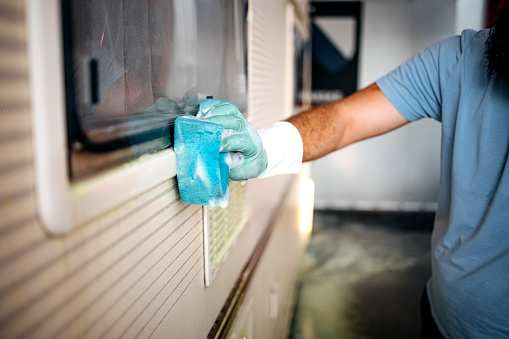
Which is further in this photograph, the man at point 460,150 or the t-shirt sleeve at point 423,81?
the t-shirt sleeve at point 423,81

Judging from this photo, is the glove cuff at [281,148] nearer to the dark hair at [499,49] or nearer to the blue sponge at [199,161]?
the blue sponge at [199,161]

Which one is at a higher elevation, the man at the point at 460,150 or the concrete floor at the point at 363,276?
the man at the point at 460,150

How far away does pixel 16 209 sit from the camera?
0.47 metres

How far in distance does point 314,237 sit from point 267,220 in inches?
112

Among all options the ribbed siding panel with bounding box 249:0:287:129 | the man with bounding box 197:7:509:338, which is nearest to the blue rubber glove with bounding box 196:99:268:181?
the man with bounding box 197:7:509:338

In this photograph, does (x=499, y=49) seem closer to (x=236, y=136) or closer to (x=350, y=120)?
(x=350, y=120)

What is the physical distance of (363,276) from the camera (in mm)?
3967

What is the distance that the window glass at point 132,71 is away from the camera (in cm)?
57

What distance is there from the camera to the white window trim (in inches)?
18.7

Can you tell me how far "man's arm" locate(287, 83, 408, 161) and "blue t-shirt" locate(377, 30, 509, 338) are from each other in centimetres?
12

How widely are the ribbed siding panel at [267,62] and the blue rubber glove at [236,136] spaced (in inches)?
24.5

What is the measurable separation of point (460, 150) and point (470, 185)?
0.37 ft

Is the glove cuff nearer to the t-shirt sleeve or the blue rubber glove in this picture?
the blue rubber glove

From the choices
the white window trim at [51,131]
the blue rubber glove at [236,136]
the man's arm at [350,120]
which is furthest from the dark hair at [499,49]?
the white window trim at [51,131]
